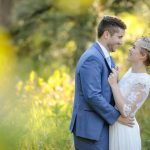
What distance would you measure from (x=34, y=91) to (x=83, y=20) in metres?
5.07

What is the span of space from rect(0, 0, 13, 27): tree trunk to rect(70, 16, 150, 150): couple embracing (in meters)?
14.3

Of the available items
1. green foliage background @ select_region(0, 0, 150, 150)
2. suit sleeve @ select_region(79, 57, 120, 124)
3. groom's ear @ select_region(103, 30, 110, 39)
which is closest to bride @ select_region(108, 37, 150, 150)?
suit sleeve @ select_region(79, 57, 120, 124)

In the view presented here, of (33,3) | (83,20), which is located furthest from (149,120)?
(33,3)

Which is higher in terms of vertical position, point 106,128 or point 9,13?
→ point 9,13

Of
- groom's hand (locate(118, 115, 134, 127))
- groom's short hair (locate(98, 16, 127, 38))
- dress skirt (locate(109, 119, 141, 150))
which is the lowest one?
dress skirt (locate(109, 119, 141, 150))

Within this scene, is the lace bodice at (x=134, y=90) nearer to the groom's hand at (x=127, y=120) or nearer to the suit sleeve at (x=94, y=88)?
the groom's hand at (x=127, y=120)

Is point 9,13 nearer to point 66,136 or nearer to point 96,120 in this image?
point 66,136

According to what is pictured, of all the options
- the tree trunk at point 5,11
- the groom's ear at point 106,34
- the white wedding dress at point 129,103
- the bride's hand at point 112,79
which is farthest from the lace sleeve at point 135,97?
the tree trunk at point 5,11

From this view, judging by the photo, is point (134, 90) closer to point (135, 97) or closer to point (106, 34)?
point (135, 97)

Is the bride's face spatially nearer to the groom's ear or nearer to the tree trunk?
the groom's ear

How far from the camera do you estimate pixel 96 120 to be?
5.81 metres

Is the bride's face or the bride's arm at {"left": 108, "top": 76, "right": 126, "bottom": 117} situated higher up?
the bride's face

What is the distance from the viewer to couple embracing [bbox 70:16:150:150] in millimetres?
5715

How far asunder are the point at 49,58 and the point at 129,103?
10639 mm
